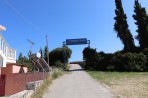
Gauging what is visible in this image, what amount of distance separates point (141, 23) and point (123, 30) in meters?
3.52

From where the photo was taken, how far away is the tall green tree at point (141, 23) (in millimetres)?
57062

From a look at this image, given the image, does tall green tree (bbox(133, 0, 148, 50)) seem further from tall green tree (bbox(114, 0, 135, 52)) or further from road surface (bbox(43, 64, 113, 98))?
road surface (bbox(43, 64, 113, 98))

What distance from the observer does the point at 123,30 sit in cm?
5822

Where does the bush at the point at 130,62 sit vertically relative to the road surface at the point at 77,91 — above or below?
above

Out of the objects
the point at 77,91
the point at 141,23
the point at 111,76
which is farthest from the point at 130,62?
the point at 77,91

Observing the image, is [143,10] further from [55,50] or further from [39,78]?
[39,78]

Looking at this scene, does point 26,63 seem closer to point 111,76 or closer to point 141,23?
point 111,76

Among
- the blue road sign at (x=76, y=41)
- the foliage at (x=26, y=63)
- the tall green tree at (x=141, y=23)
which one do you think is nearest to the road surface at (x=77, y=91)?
the foliage at (x=26, y=63)

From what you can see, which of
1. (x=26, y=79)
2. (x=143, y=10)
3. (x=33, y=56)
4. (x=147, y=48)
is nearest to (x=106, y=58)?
(x=147, y=48)

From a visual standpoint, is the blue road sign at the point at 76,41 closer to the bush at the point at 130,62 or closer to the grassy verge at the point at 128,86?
the bush at the point at 130,62

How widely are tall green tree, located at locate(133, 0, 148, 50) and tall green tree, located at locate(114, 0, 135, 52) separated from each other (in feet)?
5.47

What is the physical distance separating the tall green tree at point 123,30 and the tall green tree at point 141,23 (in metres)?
1.67

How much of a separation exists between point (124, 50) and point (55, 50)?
19740 millimetres

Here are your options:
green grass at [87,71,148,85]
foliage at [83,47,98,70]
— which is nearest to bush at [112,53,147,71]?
foliage at [83,47,98,70]
